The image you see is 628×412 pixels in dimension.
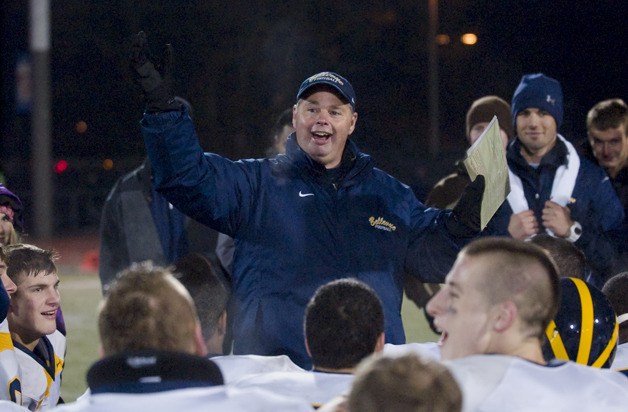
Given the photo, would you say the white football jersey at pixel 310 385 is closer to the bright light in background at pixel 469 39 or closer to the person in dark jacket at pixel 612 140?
the person in dark jacket at pixel 612 140

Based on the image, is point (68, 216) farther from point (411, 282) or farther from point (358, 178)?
point (358, 178)

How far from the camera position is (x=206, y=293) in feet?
14.9

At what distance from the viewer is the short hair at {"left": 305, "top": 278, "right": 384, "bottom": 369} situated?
302cm

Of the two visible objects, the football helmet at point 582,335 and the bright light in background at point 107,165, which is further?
the bright light in background at point 107,165

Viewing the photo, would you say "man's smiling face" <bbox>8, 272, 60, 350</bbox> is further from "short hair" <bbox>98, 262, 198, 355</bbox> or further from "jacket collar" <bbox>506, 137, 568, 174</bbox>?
"jacket collar" <bbox>506, 137, 568, 174</bbox>

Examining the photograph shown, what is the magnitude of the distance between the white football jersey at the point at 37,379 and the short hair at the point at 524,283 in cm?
244

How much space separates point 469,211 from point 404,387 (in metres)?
2.21

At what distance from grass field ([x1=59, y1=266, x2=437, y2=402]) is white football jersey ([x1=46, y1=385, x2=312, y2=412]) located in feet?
15.3

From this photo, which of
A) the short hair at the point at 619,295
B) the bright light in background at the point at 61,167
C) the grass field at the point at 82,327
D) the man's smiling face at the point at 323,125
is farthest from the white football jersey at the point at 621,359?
the bright light in background at the point at 61,167

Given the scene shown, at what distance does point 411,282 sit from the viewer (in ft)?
22.7

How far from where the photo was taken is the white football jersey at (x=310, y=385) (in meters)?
2.98

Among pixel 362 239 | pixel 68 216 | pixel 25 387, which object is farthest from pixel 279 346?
pixel 68 216

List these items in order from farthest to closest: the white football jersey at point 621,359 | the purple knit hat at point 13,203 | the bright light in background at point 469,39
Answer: the bright light in background at point 469,39 → the purple knit hat at point 13,203 → the white football jersey at point 621,359

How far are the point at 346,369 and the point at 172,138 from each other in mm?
1322
